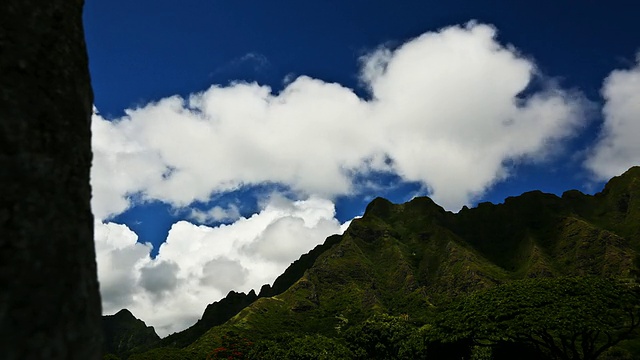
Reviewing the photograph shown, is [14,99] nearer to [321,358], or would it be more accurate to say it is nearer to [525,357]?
[525,357]

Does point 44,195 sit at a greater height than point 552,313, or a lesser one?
greater

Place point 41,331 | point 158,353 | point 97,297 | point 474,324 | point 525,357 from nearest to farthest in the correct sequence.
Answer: point 41,331, point 97,297, point 474,324, point 525,357, point 158,353

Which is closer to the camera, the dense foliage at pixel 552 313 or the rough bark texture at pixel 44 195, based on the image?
the rough bark texture at pixel 44 195

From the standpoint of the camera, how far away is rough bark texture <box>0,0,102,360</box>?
2445mm

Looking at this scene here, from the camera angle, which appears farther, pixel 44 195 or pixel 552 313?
pixel 552 313

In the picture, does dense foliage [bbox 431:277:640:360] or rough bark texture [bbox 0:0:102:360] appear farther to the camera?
dense foliage [bbox 431:277:640:360]

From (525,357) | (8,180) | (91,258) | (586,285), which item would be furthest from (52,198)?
(525,357)

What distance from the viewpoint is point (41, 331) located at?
2439mm

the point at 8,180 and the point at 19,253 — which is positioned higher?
the point at 8,180

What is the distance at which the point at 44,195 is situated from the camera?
2.78m

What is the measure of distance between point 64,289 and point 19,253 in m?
0.36

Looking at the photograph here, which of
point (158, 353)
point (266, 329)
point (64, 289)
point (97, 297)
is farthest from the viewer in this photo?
point (266, 329)

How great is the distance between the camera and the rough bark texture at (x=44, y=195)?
96.3 inches

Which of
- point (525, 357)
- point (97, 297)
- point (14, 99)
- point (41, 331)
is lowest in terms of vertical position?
point (525, 357)
